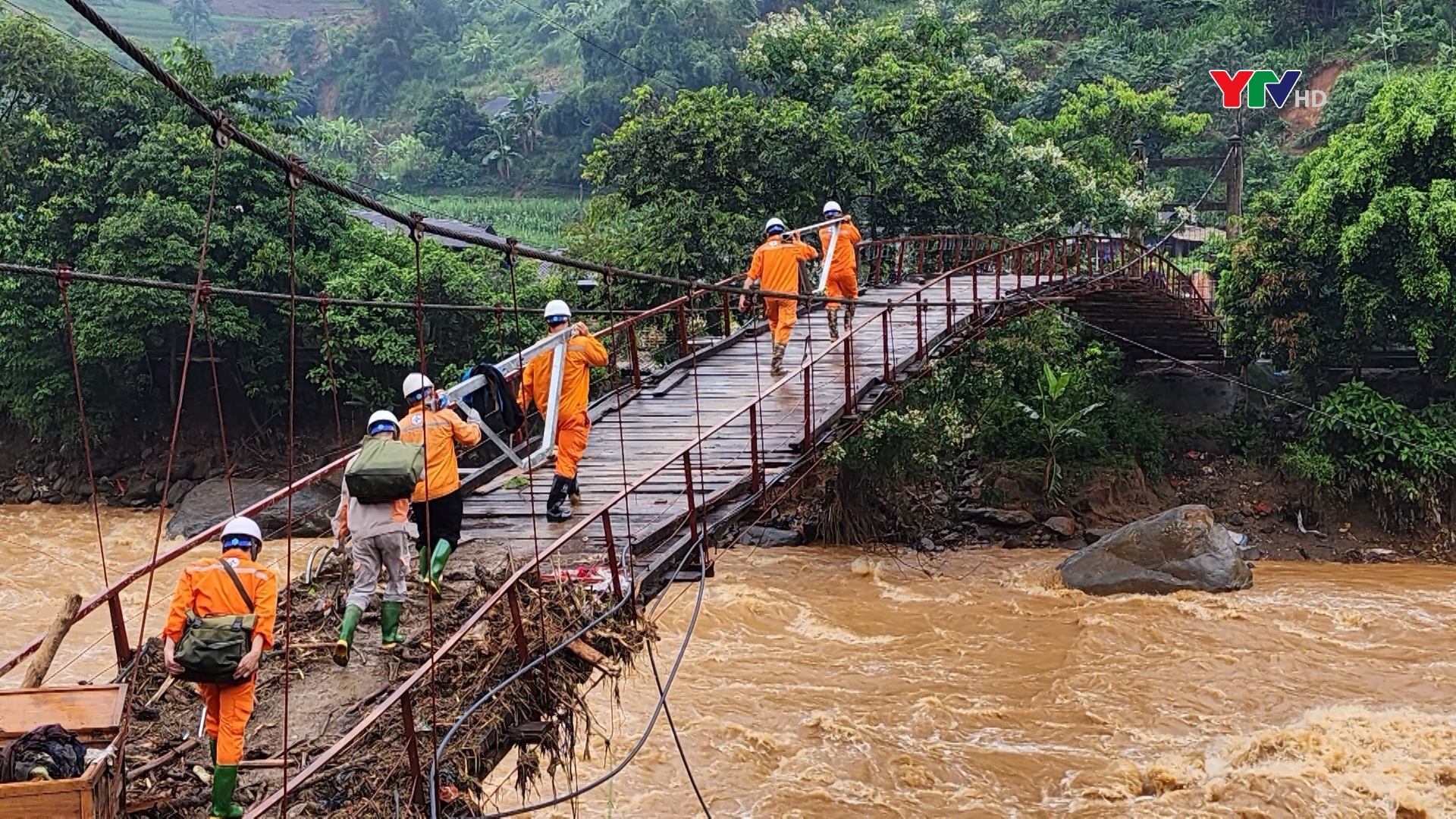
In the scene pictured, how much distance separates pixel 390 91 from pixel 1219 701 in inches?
1546

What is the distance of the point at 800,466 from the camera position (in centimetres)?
830

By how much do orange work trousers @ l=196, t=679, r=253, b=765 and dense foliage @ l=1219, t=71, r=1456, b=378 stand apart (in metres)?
13.4

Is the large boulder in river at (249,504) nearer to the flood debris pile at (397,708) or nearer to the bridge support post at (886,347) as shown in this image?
the bridge support post at (886,347)

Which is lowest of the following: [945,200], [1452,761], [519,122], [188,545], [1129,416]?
[1452,761]

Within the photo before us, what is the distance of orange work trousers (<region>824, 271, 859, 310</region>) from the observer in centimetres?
1092

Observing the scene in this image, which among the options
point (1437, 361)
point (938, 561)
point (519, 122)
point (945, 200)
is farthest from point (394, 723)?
point (519, 122)

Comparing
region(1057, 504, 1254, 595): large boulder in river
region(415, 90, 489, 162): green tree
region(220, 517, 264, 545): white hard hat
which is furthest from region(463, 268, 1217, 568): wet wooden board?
region(415, 90, 489, 162): green tree

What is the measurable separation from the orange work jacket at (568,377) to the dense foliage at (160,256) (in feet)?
30.9

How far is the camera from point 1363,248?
558 inches

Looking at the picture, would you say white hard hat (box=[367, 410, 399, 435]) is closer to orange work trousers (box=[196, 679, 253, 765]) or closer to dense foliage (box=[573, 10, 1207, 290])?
orange work trousers (box=[196, 679, 253, 765])

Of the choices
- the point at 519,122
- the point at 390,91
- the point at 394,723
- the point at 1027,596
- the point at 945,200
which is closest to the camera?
the point at 394,723

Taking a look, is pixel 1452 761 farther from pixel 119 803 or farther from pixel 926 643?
pixel 119 803

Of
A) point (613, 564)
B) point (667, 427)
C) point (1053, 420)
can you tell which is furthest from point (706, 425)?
point (1053, 420)

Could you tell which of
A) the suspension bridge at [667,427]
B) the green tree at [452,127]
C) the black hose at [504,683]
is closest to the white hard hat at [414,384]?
the suspension bridge at [667,427]
